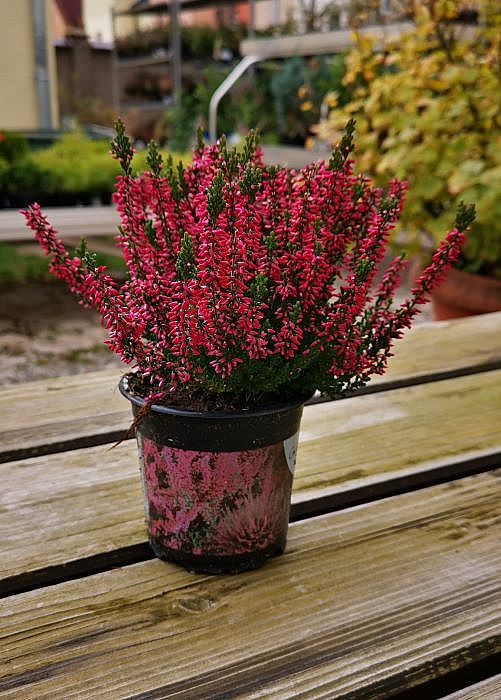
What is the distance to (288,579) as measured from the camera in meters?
0.72

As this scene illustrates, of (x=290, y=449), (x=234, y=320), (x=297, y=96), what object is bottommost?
(x=290, y=449)

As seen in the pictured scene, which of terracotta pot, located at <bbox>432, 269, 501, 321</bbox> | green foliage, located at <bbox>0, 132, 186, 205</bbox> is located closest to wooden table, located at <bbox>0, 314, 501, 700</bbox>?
terracotta pot, located at <bbox>432, 269, 501, 321</bbox>

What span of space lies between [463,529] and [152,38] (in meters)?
9.86

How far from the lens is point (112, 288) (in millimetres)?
668

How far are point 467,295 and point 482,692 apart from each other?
Answer: 2.11m

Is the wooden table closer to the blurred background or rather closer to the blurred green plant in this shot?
the blurred background

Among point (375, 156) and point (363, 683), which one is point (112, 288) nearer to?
point (363, 683)

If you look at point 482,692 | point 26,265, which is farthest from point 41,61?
point 482,692

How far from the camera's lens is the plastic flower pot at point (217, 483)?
0.69m

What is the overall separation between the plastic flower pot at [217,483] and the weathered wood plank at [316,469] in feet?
0.26

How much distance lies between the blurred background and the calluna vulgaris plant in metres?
0.12

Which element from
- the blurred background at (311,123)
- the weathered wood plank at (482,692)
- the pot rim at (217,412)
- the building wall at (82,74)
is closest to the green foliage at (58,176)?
the blurred background at (311,123)

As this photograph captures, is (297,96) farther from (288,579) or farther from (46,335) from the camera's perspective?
(288,579)

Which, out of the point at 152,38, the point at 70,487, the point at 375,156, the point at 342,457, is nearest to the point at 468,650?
the point at 342,457
